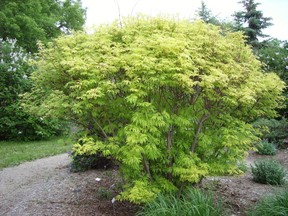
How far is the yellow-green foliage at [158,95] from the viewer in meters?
3.74

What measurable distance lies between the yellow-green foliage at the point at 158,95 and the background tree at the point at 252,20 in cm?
1588

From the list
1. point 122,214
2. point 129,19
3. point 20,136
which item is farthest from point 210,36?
point 20,136

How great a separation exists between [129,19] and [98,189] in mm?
3185

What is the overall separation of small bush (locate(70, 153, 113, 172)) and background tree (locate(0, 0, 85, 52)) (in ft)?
34.5

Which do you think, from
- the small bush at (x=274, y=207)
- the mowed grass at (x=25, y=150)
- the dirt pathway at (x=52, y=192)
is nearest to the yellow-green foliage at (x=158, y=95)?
the small bush at (x=274, y=207)

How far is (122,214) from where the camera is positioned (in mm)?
4477

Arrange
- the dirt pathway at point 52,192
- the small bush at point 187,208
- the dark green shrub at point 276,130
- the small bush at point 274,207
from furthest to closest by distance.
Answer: the dark green shrub at point 276,130, the dirt pathway at point 52,192, the small bush at point 274,207, the small bush at point 187,208

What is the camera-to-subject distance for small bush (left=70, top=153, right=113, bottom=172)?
260 inches

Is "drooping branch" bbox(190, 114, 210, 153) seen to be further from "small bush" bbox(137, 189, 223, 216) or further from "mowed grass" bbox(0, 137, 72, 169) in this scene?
"mowed grass" bbox(0, 137, 72, 169)

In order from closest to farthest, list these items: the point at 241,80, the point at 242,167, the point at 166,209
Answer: the point at 166,209 → the point at 241,80 → the point at 242,167

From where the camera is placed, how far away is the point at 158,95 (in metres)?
4.26

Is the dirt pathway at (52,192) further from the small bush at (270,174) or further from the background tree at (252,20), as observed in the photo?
the background tree at (252,20)

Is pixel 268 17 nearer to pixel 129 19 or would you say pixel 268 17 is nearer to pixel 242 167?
pixel 242 167

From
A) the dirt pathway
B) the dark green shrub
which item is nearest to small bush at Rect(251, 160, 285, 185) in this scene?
the dirt pathway
